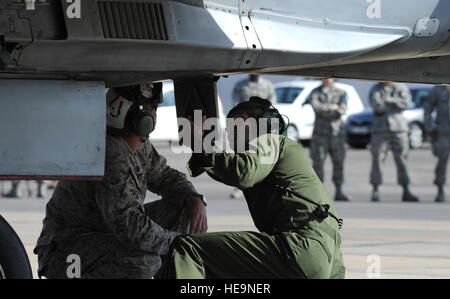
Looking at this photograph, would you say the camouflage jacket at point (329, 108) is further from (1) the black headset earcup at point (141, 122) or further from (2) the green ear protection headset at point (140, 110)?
(1) the black headset earcup at point (141, 122)

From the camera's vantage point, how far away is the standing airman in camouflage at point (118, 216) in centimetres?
602

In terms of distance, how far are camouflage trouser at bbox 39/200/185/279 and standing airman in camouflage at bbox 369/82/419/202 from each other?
29.8 ft

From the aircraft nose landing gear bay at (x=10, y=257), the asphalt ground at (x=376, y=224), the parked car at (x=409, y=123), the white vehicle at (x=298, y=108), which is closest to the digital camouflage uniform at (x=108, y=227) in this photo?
the aircraft nose landing gear bay at (x=10, y=257)

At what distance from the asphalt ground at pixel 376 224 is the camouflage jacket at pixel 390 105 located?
3.57ft

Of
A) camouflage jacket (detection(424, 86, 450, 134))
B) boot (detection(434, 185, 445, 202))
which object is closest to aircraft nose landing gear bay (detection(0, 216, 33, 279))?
boot (detection(434, 185, 445, 202))

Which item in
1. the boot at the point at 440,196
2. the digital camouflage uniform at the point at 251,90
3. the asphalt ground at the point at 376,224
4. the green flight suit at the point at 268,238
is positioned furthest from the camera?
the digital camouflage uniform at the point at 251,90

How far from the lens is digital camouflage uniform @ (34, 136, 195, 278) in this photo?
19.7 feet

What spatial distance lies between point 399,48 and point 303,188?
155 centimetres

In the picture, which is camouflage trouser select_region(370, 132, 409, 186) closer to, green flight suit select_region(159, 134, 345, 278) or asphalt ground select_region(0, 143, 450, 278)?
asphalt ground select_region(0, 143, 450, 278)

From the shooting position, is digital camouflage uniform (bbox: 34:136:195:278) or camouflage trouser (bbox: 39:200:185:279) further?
camouflage trouser (bbox: 39:200:185:279)

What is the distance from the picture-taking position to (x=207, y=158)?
5.77 metres

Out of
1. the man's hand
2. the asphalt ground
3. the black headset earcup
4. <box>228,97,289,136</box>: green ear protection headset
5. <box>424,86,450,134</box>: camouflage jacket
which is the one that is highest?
<box>228,97,289,136</box>: green ear protection headset

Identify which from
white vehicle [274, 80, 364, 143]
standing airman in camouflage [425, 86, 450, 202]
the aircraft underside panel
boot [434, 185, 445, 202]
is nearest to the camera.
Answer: the aircraft underside panel

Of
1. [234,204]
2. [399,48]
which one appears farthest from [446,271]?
[234,204]
